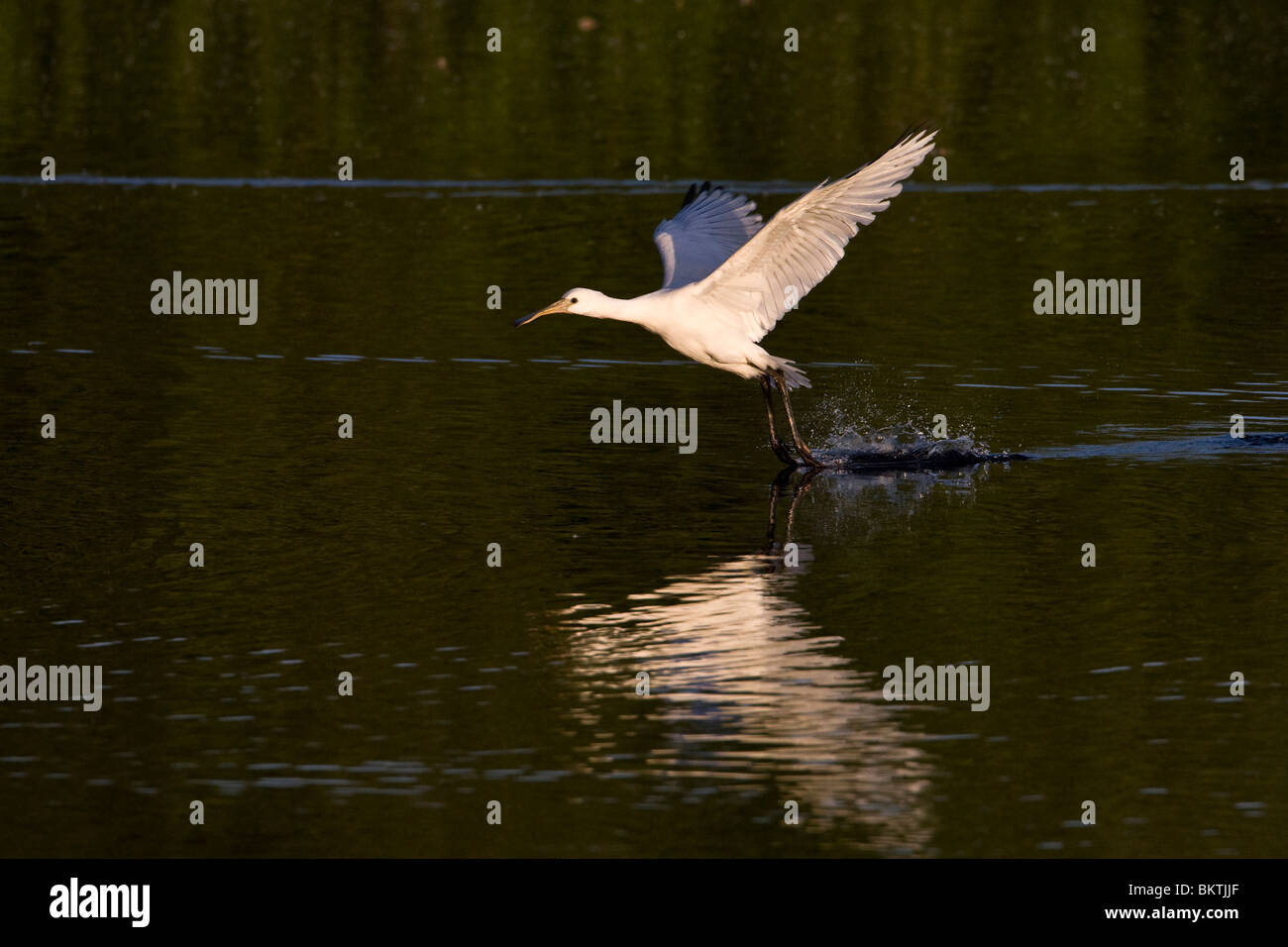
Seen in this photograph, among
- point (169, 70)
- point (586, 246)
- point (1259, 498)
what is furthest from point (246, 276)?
point (169, 70)

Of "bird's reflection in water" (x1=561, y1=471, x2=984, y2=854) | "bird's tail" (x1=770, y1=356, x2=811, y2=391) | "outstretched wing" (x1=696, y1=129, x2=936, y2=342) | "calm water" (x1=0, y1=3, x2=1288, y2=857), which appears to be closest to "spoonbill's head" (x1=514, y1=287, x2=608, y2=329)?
"outstretched wing" (x1=696, y1=129, x2=936, y2=342)

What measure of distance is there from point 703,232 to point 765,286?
6.16ft

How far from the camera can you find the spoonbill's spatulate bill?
1628 centimetres

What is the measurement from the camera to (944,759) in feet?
35.8

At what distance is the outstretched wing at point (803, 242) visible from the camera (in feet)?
53.1

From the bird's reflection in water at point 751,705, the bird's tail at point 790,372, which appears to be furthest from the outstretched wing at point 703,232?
the bird's reflection in water at point 751,705

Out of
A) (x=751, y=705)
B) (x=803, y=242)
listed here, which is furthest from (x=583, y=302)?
(x=751, y=705)

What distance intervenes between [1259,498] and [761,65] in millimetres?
29842

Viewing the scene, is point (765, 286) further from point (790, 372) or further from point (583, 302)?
point (583, 302)

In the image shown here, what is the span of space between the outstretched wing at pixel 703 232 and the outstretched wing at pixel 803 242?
45.2 inches

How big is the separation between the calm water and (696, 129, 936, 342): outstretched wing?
4.32ft

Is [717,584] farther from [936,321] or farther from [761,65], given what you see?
[761,65]

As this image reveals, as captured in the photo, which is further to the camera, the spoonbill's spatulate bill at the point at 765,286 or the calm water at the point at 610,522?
the spoonbill's spatulate bill at the point at 765,286

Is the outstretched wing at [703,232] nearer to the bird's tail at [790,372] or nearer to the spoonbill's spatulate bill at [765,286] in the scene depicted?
the spoonbill's spatulate bill at [765,286]
